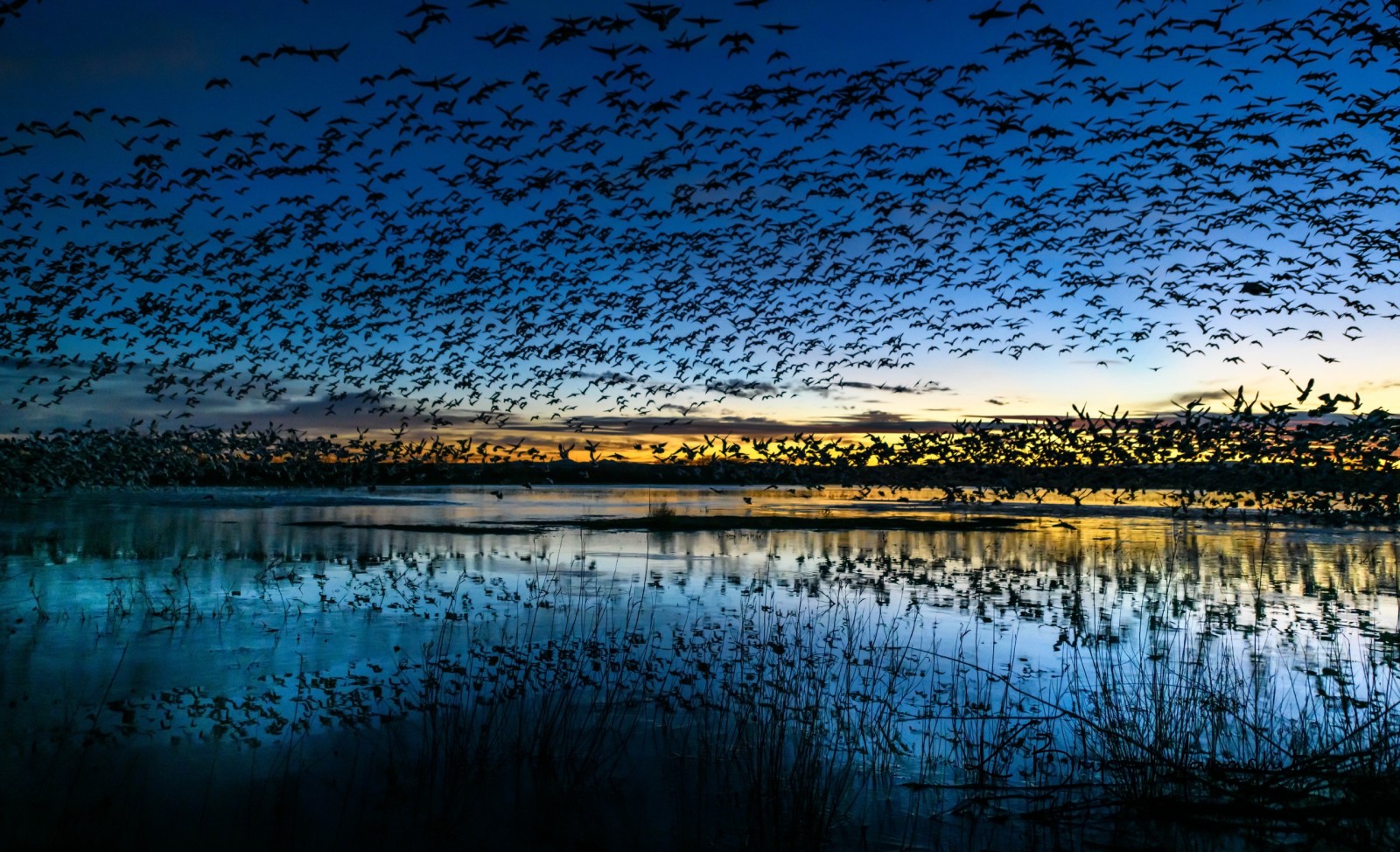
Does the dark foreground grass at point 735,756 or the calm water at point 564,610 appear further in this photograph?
the calm water at point 564,610

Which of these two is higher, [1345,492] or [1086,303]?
[1086,303]

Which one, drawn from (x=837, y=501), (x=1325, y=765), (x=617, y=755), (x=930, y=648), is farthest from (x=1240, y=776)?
(x=837, y=501)

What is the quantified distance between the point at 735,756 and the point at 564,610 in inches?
346

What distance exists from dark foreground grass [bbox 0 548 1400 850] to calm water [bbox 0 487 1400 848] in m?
0.12

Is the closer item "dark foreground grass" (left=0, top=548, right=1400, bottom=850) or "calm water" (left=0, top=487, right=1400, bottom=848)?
"dark foreground grass" (left=0, top=548, right=1400, bottom=850)

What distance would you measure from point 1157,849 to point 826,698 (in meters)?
4.74

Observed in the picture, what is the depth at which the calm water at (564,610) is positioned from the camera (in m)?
10.8

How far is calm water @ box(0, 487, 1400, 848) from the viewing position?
10.8 meters

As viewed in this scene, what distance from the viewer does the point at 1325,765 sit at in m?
7.87

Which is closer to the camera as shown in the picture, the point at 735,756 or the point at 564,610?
the point at 735,756

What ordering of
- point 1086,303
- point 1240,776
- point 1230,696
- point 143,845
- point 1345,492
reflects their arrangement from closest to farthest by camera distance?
1. point 143,845
2. point 1240,776
3. point 1230,696
4. point 1345,492
5. point 1086,303

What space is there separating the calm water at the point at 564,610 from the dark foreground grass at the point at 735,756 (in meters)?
0.12

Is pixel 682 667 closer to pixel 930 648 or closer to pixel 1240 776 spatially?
pixel 930 648

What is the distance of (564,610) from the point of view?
58.6 feet
